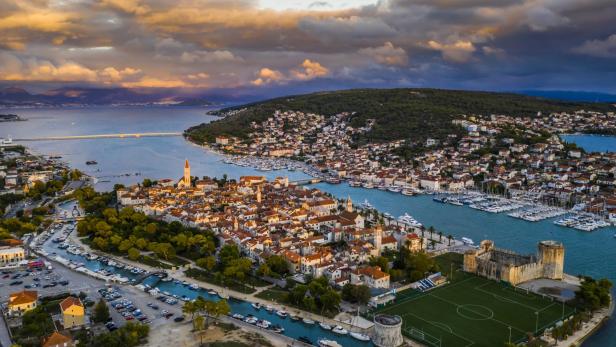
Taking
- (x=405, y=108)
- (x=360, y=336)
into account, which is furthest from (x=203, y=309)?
(x=405, y=108)

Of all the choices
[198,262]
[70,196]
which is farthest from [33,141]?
[198,262]

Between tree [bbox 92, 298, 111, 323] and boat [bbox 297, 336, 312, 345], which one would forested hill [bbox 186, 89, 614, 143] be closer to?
boat [bbox 297, 336, 312, 345]

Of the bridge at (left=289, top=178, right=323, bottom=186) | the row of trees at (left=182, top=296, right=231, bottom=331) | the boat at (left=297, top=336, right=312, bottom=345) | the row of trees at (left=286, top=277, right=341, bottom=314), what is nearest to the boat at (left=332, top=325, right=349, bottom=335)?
the boat at (left=297, top=336, right=312, bottom=345)

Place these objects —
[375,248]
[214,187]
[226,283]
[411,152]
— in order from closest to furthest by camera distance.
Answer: [226,283], [375,248], [214,187], [411,152]

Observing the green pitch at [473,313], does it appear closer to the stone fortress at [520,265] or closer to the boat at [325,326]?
the stone fortress at [520,265]

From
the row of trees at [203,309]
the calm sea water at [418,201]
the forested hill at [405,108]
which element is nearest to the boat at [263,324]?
the row of trees at [203,309]

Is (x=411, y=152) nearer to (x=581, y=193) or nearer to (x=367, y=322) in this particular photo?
(x=581, y=193)
